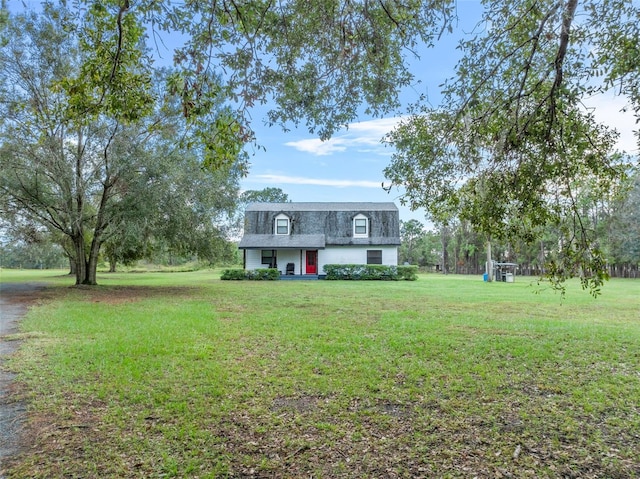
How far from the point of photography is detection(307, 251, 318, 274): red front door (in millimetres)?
26188

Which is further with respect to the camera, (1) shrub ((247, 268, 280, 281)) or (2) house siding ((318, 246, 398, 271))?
(2) house siding ((318, 246, 398, 271))

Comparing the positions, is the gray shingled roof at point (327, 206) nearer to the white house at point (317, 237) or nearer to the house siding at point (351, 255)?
the white house at point (317, 237)

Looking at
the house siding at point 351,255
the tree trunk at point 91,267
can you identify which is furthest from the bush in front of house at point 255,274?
the tree trunk at point 91,267

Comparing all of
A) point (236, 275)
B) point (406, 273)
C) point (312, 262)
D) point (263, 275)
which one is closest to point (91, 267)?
point (236, 275)

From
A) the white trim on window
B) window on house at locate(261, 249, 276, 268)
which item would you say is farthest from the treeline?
window on house at locate(261, 249, 276, 268)

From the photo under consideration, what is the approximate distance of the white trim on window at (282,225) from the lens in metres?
27.1

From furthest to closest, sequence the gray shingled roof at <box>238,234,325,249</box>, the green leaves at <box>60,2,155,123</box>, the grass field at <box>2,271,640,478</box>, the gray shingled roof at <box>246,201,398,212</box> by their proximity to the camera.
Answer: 1. the gray shingled roof at <box>246,201,398,212</box>
2. the gray shingled roof at <box>238,234,325,249</box>
3. the green leaves at <box>60,2,155,123</box>
4. the grass field at <box>2,271,640,478</box>

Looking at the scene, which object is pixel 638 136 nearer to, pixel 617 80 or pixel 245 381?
pixel 617 80

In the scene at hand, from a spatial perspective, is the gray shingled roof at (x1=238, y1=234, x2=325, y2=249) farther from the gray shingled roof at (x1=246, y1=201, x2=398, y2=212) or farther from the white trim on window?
the gray shingled roof at (x1=246, y1=201, x2=398, y2=212)

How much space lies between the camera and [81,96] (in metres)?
4.32

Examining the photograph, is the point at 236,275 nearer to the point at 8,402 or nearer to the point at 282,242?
the point at 282,242

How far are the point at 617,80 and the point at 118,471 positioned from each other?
6197 mm

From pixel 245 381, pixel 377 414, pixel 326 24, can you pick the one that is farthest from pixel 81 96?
pixel 377 414

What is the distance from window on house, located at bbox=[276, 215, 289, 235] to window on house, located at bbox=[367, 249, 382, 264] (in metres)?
5.97
